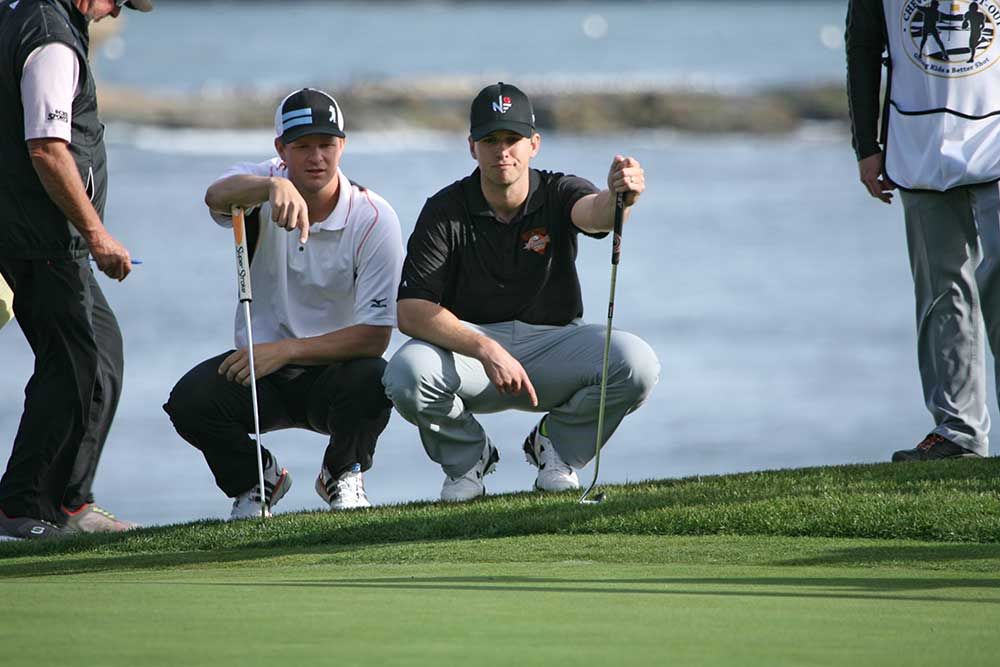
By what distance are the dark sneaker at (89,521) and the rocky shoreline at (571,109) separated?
39850 mm

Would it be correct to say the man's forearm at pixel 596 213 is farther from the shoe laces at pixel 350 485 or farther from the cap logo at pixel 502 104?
the shoe laces at pixel 350 485

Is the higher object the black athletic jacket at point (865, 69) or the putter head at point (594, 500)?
the black athletic jacket at point (865, 69)

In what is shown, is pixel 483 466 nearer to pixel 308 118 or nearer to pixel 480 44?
pixel 308 118

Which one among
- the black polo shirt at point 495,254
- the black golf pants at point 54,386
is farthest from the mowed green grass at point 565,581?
the black polo shirt at point 495,254

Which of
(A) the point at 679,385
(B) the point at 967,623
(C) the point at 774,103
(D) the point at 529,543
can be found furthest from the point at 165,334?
(C) the point at 774,103

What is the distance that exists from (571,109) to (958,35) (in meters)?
41.6

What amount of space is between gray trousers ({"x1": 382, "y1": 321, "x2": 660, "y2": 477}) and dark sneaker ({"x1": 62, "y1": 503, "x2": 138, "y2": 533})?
106 centimetres

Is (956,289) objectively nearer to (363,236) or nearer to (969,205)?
(969,205)

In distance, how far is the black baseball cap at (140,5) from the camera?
637 centimetres

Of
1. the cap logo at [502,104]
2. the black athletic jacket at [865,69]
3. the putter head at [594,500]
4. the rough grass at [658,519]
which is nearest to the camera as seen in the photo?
the rough grass at [658,519]

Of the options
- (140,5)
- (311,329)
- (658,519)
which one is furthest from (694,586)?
(140,5)

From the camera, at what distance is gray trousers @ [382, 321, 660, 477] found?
610 centimetres

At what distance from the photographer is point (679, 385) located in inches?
671

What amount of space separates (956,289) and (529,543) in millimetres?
2007
